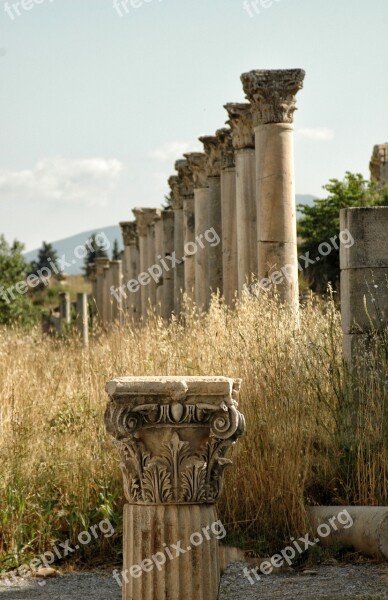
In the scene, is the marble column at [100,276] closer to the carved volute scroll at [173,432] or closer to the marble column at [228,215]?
the marble column at [228,215]

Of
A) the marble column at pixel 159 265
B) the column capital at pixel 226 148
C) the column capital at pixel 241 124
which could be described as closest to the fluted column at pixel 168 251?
the marble column at pixel 159 265

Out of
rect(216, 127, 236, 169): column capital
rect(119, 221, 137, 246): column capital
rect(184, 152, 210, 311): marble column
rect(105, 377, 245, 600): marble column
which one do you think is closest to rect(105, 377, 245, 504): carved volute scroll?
rect(105, 377, 245, 600): marble column

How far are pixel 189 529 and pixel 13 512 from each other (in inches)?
119

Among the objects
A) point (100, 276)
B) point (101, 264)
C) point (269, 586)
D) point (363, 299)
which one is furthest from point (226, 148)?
point (100, 276)

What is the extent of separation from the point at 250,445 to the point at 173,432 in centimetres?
294

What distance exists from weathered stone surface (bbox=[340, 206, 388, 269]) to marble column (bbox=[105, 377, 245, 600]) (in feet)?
13.7

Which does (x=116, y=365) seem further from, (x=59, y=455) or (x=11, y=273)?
(x=11, y=273)

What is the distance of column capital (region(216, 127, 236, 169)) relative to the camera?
69.3 feet

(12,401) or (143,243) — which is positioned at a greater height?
(143,243)

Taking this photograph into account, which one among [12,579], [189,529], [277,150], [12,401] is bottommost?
[12,579]

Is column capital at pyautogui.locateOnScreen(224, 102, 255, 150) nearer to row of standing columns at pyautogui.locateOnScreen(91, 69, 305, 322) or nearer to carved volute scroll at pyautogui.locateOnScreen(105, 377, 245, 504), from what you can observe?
row of standing columns at pyautogui.locateOnScreen(91, 69, 305, 322)

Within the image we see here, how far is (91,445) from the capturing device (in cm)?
1085

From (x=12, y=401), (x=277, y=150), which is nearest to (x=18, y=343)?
(x=277, y=150)

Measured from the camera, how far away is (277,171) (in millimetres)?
16406
